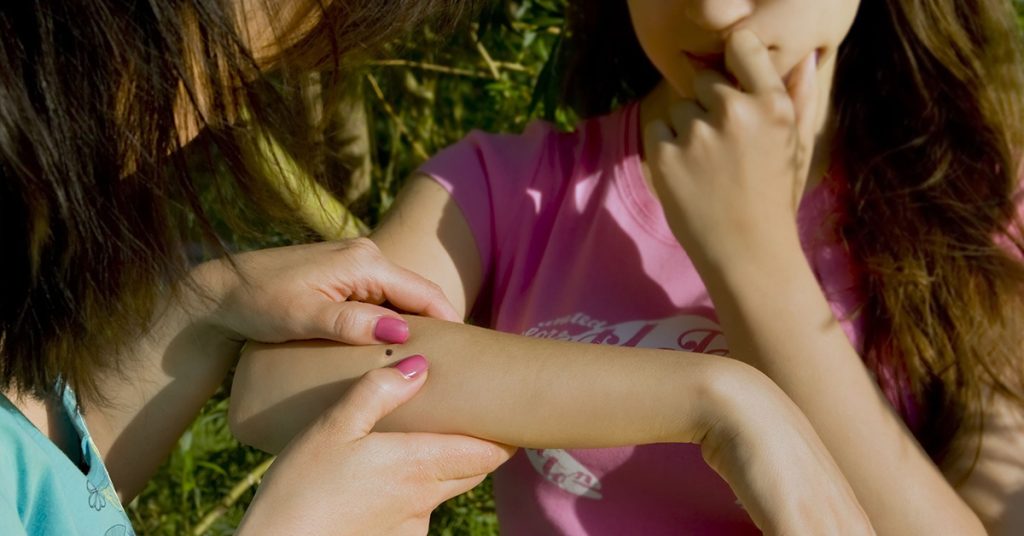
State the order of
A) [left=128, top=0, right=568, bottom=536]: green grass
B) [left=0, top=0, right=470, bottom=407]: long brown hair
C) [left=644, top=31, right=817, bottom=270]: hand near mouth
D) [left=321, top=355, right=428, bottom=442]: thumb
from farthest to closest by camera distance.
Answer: [left=128, top=0, right=568, bottom=536]: green grass < [left=644, top=31, right=817, bottom=270]: hand near mouth < [left=321, top=355, right=428, bottom=442]: thumb < [left=0, top=0, right=470, bottom=407]: long brown hair

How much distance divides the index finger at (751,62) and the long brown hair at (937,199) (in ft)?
0.80

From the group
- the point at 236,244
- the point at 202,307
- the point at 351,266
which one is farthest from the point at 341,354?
the point at 236,244

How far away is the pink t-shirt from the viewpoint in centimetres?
159

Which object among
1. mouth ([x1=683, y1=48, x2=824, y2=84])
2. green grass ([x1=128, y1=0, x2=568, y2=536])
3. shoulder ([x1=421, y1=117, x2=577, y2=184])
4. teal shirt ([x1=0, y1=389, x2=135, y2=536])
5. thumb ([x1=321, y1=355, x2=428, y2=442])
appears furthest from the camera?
green grass ([x1=128, y1=0, x2=568, y2=536])

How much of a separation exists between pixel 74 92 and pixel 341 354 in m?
0.48

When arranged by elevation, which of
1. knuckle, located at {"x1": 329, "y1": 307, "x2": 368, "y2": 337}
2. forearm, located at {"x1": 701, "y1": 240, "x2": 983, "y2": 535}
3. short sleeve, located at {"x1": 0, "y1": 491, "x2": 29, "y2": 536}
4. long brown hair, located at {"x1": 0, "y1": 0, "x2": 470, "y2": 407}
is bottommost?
forearm, located at {"x1": 701, "y1": 240, "x2": 983, "y2": 535}

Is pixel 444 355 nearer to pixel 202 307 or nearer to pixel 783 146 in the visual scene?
pixel 202 307

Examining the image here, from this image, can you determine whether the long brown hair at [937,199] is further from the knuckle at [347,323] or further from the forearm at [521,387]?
the knuckle at [347,323]

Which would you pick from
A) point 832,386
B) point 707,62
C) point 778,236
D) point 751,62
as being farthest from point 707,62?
point 832,386

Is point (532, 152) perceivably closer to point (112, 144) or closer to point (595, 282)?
point (595, 282)

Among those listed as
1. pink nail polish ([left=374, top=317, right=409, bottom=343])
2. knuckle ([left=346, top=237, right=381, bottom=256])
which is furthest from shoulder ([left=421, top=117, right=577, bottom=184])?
pink nail polish ([left=374, top=317, right=409, bottom=343])

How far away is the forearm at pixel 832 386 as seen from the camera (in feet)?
4.67

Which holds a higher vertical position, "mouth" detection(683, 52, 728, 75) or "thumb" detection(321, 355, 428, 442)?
"mouth" detection(683, 52, 728, 75)

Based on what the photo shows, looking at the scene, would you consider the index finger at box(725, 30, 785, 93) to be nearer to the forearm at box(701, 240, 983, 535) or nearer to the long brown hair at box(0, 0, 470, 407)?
the forearm at box(701, 240, 983, 535)
